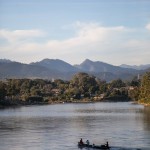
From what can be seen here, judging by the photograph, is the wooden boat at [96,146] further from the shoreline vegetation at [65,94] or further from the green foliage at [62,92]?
the green foliage at [62,92]

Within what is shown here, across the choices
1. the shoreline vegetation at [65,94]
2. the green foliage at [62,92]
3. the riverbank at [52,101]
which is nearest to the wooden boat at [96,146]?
the shoreline vegetation at [65,94]

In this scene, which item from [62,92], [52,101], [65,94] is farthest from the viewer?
[62,92]

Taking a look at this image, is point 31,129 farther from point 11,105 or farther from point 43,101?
point 43,101

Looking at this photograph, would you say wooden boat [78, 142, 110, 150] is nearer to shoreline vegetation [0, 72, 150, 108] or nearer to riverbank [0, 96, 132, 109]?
shoreline vegetation [0, 72, 150, 108]

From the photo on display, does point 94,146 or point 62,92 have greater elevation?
point 62,92

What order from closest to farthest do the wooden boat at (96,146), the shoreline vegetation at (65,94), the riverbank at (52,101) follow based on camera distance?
the wooden boat at (96,146) < the riverbank at (52,101) < the shoreline vegetation at (65,94)

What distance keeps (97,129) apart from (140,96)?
201ft

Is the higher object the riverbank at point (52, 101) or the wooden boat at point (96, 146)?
the riverbank at point (52, 101)

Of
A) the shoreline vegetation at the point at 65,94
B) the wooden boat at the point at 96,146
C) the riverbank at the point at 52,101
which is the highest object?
the shoreline vegetation at the point at 65,94

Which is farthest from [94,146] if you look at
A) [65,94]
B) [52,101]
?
[65,94]

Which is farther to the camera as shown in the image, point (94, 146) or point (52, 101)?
point (52, 101)

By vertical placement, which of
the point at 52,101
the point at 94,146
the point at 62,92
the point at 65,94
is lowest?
the point at 94,146

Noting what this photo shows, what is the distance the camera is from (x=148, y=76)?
105188 mm

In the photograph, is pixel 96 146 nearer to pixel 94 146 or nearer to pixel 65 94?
pixel 94 146
